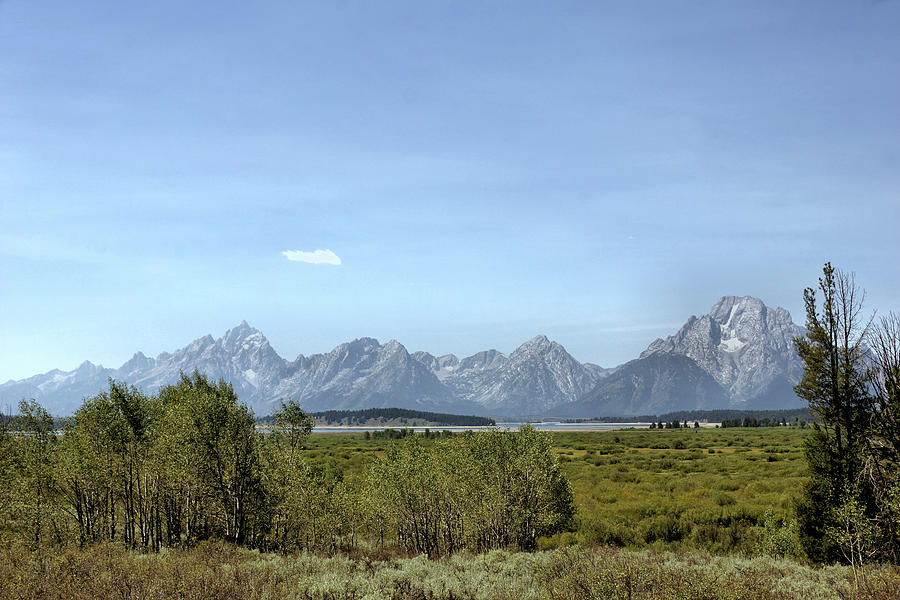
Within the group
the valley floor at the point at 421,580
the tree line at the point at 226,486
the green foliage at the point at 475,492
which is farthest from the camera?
the green foliage at the point at 475,492

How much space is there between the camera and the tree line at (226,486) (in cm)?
3616

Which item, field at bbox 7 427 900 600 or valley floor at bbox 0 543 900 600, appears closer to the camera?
valley floor at bbox 0 543 900 600

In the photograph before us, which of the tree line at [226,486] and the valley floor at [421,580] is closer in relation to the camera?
the valley floor at [421,580]

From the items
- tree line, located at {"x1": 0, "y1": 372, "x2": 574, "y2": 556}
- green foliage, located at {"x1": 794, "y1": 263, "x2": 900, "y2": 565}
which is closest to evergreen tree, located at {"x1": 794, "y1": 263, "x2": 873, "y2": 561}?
green foliage, located at {"x1": 794, "y1": 263, "x2": 900, "y2": 565}

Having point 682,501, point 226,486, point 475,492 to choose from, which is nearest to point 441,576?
point 475,492

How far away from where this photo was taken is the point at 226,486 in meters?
37.6

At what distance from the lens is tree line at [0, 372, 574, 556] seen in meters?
36.2

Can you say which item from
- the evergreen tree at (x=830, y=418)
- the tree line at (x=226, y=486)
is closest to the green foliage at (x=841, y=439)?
the evergreen tree at (x=830, y=418)

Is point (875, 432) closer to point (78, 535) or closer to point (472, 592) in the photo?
point (472, 592)

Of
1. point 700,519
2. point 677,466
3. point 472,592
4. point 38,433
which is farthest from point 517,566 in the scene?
point 677,466

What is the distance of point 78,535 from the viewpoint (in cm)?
3681

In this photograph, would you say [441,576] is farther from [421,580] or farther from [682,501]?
[682,501]

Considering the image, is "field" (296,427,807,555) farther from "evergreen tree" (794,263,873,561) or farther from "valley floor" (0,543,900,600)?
"valley floor" (0,543,900,600)

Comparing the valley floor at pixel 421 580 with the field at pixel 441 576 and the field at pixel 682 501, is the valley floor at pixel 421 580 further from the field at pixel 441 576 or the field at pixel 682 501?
the field at pixel 682 501
